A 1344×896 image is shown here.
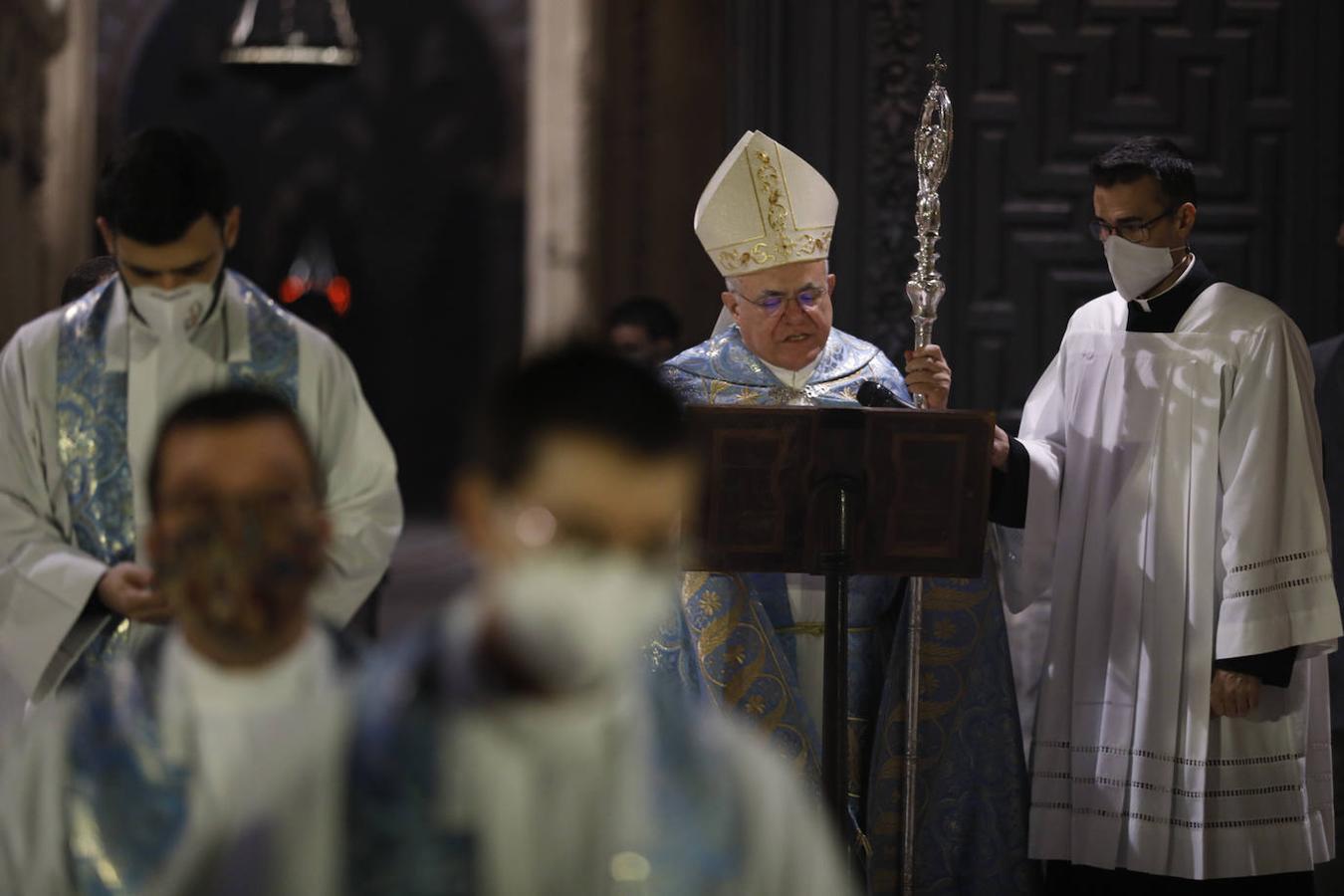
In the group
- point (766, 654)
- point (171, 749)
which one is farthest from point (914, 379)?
point (171, 749)

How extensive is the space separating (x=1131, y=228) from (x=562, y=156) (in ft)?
14.9

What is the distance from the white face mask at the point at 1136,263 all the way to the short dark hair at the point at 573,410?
3.29 metres

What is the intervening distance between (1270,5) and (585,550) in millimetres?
5778

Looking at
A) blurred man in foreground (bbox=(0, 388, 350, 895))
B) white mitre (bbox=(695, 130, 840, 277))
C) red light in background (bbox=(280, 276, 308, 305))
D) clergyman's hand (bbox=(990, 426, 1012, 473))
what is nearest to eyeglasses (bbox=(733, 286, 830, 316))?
white mitre (bbox=(695, 130, 840, 277))

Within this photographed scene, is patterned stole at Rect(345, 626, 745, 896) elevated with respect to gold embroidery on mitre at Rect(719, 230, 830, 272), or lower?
lower

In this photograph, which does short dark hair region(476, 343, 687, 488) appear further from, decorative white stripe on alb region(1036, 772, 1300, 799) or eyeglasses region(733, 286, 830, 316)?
decorative white stripe on alb region(1036, 772, 1300, 799)

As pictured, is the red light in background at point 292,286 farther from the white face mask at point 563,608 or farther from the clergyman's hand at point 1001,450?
the white face mask at point 563,608

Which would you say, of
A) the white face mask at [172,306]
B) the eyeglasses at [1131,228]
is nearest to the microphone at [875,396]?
the eyeglasses at [1131,228]

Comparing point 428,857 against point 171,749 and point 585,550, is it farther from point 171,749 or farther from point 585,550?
point 171,749

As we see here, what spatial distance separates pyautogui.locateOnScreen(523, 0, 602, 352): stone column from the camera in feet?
28.2

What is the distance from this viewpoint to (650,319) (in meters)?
6.93

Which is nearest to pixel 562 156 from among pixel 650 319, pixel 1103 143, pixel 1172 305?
pixel 650 319

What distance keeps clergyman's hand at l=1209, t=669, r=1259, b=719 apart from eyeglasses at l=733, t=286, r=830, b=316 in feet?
3.91

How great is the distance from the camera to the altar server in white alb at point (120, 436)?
147 inches
